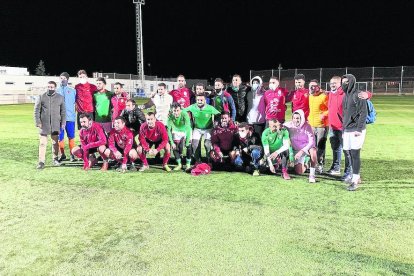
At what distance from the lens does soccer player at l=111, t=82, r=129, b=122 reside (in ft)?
25.9

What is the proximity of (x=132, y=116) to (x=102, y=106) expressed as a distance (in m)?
0.79

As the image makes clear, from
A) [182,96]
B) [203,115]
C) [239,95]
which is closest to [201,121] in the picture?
[203,115]

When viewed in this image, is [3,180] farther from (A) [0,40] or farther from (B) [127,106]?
(A) [0,40]

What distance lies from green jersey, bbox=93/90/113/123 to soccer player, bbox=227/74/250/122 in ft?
8.76

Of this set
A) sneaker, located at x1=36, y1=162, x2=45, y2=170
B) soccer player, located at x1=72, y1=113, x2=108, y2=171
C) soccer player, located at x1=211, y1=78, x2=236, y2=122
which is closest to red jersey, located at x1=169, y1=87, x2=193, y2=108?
soccer player, located at x1=211, y1=78, x2=236, y2=122

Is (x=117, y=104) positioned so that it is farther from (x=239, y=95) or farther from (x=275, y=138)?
(x=275, y=138)

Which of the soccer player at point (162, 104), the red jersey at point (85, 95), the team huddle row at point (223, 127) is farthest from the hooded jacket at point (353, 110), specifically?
the red jersey at point (85, 95)

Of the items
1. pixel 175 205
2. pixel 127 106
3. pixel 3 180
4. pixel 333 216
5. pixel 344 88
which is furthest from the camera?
pixel 127 106

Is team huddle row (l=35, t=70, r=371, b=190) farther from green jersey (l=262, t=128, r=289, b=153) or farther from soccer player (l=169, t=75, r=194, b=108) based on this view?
soccer player (l=169, t=75, r=194, b=108)

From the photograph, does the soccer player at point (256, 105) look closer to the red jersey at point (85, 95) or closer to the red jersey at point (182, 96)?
the red jersey at point (182, 96)

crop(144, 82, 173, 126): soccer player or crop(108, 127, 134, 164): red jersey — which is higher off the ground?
crop(144, 82, 173, 126): soccer player

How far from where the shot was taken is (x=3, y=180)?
20.8ft

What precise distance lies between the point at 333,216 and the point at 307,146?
2256mm

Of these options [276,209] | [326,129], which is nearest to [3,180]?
[276,209]
